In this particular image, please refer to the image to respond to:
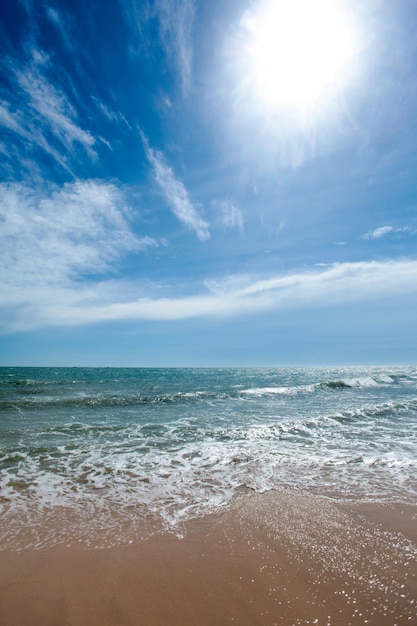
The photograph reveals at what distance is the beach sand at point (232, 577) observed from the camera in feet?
9.12

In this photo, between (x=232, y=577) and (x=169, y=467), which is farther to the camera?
(x=169, y=467)

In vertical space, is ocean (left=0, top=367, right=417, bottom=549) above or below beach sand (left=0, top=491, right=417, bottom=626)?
below

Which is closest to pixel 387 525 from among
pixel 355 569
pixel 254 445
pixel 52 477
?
pixel 355 569

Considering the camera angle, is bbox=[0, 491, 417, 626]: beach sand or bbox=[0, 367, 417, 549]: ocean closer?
bbox=[0, 491, 417, 626]: beach sand

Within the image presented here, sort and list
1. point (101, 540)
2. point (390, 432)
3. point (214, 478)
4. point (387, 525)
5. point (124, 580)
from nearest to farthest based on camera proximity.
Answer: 1. point (124, 580)
2. point (101, 540)
3. point (387, 525)
4. point (214, 478)
5. point (390, 432)

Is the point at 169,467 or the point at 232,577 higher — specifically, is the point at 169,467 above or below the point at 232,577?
below

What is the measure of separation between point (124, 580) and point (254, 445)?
6617 millimetres

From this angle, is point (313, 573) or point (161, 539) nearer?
point (313, 573)

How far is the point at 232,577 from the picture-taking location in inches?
131

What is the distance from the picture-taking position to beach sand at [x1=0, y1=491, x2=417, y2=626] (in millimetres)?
2779

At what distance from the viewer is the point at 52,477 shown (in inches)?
267

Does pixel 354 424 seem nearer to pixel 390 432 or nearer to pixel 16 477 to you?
pixel 390 432

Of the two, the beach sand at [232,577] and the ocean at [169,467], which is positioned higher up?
the beach sand at [232,577]

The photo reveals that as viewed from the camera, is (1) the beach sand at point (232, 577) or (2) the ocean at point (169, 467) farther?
(2) the ocean at point (169, 467)
